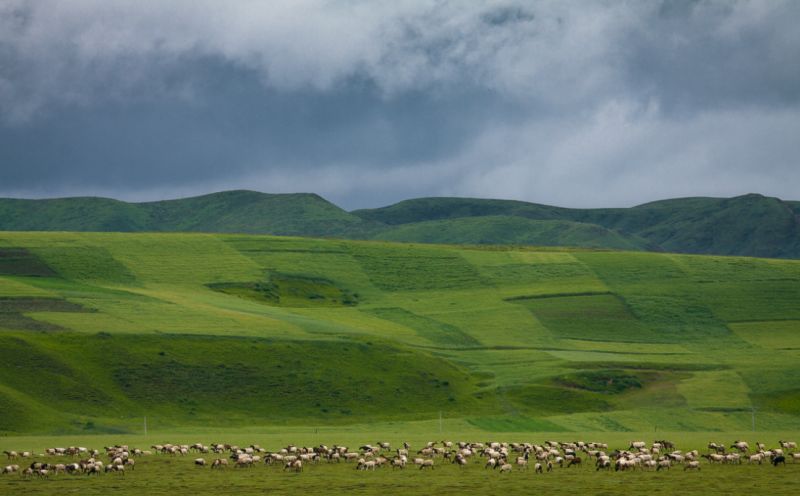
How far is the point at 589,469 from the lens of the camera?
70875mm

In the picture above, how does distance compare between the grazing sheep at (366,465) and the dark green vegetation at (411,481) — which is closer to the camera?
the dark green vegetation at (411,481)

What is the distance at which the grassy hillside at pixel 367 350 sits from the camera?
11950cm

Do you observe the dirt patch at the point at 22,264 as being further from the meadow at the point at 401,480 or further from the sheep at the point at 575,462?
the sheep at the point at 575,462

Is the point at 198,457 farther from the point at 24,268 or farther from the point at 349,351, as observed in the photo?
the point at 24,268

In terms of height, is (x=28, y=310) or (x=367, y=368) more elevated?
(x=28, y=310)

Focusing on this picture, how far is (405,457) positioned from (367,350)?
68.1 metres

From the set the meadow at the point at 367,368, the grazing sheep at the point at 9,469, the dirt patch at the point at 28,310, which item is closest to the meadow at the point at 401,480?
the meadow at the point at 367,368

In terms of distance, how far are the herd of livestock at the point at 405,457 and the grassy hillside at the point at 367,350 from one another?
92.3ft

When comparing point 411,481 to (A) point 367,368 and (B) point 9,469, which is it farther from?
(A) point 367,368

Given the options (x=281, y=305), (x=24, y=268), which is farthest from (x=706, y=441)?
(x=24, y=268)

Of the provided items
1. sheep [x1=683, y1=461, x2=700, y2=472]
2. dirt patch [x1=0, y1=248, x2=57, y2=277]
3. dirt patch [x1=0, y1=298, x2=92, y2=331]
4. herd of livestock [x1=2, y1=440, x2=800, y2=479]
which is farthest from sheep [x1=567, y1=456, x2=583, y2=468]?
dirt patch [x1=0, y1=248, x2=57, y2=277]

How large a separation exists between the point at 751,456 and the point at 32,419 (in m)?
66.6

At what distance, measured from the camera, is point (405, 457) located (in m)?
74.6

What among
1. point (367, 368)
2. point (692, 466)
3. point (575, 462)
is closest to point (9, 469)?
point (575, 462)
